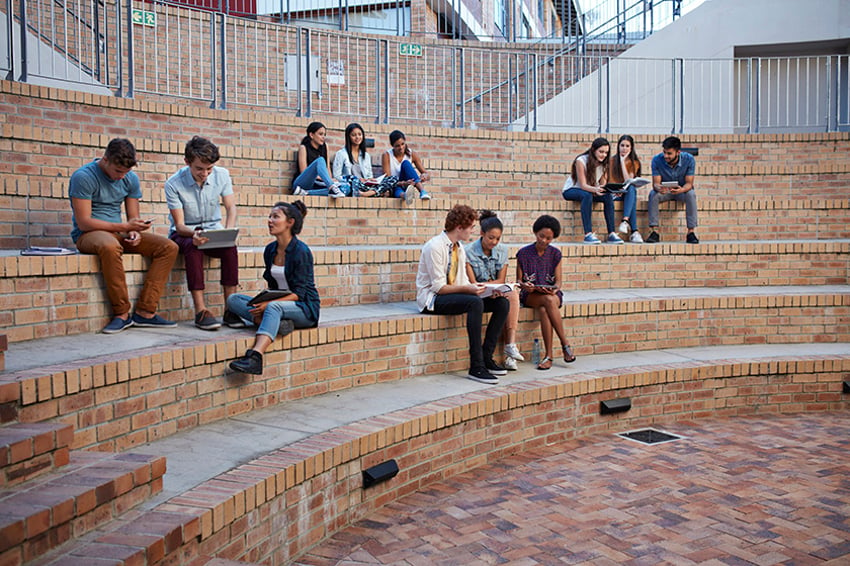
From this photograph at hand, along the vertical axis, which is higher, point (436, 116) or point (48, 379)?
point (436, 116)

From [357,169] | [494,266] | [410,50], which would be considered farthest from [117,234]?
[410,50]

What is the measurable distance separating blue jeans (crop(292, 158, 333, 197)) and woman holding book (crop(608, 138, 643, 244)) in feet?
12.0

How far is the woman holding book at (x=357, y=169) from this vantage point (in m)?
9.34

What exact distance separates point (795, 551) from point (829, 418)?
11.1 feet

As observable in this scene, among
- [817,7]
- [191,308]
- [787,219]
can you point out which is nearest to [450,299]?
[191,308]

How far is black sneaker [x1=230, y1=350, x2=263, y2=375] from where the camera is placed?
5031mm

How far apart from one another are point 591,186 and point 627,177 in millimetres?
611

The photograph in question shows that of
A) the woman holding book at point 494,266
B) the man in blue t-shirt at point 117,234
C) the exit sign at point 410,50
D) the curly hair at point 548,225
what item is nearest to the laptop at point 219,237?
the man in blue t-shirt at point 117,234

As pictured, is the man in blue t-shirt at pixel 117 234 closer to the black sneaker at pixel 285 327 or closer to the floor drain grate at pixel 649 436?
the black sneaker at pixel 285 327

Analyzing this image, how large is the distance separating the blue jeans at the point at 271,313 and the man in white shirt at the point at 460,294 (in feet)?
4.62

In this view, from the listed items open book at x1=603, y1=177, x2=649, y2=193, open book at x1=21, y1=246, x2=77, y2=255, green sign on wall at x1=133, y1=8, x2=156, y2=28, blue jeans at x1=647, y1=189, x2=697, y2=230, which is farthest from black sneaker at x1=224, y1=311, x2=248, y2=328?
blue jeans at x1=647, y1=189, x2=697, y2=230

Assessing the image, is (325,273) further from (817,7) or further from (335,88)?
(817,7)

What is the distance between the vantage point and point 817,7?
1373 cm

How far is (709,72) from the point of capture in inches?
539
